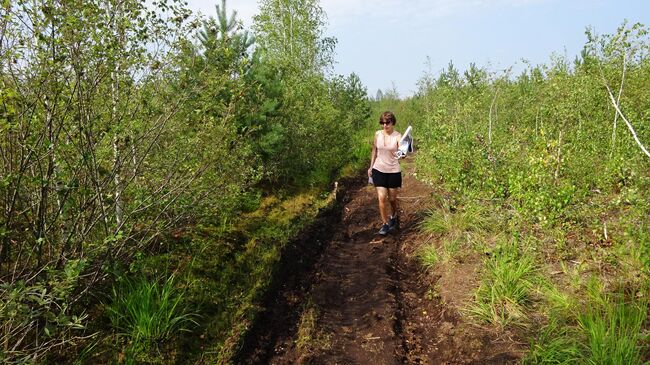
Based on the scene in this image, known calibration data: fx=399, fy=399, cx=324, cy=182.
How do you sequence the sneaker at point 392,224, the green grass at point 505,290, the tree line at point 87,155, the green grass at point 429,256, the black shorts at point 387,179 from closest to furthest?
the tree line at point 87,155
the green grass at point 505,290
the green grass at point 429,256
the black shorts at point 387,179
the sneaker at point 392,224

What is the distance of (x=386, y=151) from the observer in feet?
21.3

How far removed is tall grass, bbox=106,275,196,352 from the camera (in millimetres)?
3592

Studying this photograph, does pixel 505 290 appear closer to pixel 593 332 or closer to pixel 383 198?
pixel 593 332

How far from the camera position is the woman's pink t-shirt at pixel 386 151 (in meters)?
6.43

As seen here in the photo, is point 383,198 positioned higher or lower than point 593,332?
higher

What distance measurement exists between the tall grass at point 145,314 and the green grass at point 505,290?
295 cm

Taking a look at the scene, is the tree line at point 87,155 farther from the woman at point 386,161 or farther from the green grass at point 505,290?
the green grass at point 505,290

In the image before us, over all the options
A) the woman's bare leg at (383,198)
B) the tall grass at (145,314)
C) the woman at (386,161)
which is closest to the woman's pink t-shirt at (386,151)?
the woman at (386,161)

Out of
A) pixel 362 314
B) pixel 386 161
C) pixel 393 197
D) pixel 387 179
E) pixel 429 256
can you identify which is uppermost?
pixel 386 161

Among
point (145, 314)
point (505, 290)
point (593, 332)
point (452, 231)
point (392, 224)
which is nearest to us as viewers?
point (593, 332)

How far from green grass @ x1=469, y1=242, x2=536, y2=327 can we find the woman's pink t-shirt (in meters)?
2.42

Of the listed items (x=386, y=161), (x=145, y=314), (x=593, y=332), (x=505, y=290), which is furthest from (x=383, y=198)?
(x=145, y=314)

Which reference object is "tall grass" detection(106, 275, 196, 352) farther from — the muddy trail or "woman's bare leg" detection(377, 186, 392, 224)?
"woman's bare leg" detection(377, 186, 392, 224)

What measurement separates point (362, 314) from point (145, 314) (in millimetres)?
2259
